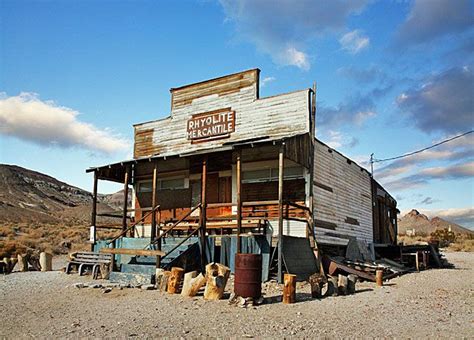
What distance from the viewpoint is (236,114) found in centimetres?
1755

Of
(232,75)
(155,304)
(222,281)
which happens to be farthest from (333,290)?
(232,75)

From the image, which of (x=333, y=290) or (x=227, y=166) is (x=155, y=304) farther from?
(x=227, y=166)

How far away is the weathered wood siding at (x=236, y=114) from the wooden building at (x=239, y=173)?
4 cm

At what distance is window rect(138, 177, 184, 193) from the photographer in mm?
18519

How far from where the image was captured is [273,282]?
12266 mm

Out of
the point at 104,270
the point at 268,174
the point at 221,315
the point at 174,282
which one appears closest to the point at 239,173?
the point at 268,174

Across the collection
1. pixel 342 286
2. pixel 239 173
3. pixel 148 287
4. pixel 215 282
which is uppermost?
pixel 239 173

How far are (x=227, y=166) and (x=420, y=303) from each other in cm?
893

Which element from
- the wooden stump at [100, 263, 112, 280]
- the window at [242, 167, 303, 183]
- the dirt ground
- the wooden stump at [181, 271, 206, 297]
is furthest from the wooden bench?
the window at [242, 167, 303, 183]

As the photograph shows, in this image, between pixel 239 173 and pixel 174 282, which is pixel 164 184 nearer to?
pixel 239 173

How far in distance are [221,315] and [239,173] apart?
523 cm

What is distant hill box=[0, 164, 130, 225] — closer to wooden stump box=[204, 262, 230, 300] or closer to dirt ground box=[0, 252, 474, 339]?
dirt ground box=[0, 252, 474, 339]

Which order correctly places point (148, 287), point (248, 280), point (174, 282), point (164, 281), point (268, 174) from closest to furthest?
point (248, 280) < point (174, 282) < point (164, 281) < point (148, 287) < point (268, 174)

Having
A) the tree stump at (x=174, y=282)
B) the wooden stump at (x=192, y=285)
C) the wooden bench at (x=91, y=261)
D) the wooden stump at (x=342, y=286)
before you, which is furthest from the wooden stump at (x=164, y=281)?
the wooden stump at (x=342, y=286)
